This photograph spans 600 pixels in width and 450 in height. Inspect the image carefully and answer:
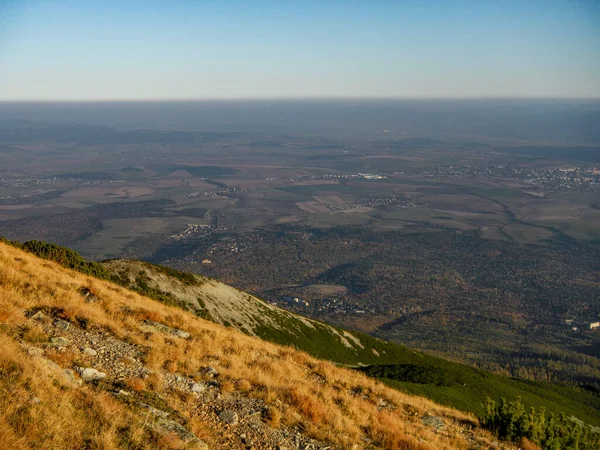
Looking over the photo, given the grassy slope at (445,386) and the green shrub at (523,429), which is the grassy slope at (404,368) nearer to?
the grassy slope at (445,386)

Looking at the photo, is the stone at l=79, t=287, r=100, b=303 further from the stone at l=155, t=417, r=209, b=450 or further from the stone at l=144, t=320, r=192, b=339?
the stone at l=155, t=417, r=209, b=450

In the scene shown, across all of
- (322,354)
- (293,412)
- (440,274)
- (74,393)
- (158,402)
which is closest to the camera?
(74,393)

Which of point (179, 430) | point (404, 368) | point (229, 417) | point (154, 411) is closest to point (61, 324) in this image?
point (154, 411)

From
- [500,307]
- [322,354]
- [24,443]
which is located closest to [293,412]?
[24,443]

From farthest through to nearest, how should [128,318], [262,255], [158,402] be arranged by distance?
[262,255] → [128,318] → [158,402]

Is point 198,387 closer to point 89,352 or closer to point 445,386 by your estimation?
point 89,352

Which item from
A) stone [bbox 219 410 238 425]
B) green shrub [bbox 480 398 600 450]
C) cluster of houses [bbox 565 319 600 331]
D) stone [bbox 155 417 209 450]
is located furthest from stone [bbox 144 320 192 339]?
cluster of houses [bbox 565 319 600 331]

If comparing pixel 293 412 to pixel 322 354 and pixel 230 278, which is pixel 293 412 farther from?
pixel 230 278
